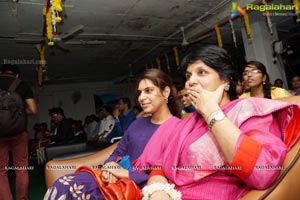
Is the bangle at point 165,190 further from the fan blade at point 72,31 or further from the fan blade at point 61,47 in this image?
the fan blade at point 61,47

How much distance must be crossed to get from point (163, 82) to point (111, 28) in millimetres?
3279

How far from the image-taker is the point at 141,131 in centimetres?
169

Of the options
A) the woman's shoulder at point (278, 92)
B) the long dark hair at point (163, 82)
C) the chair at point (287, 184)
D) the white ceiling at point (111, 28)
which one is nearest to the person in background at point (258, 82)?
the woman's shoulder at point (278, 92)

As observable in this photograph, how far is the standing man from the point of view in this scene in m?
2.37

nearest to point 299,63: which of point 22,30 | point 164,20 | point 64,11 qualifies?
point 164,20

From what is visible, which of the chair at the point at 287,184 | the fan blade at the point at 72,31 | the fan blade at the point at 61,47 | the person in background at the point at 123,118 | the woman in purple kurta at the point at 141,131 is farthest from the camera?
the fan blade at the point at 61,47

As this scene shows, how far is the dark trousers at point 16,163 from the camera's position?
2.37m

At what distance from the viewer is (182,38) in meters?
5.64

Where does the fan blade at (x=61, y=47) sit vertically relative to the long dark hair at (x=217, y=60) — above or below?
above

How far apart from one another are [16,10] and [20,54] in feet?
7.22

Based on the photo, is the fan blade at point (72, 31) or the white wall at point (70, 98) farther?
the white wall at point (70, 98)

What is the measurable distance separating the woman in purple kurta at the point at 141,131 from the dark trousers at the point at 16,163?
1271 millimetres

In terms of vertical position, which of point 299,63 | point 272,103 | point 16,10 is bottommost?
point 272,103

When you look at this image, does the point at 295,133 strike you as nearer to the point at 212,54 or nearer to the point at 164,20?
the point at 212,54
